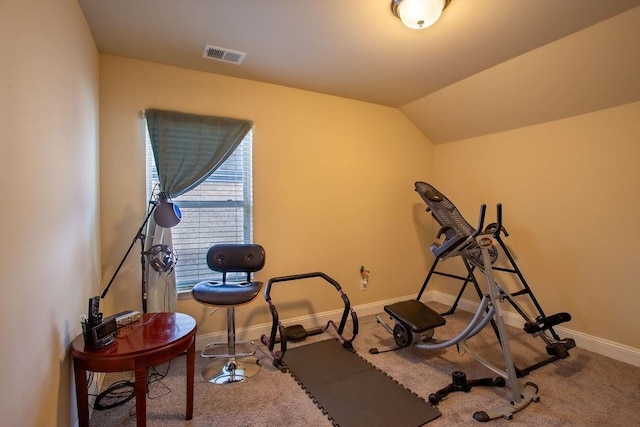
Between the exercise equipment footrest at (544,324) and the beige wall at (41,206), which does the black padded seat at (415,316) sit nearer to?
the exercise equipment footrest at (544,324)

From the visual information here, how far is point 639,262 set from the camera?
2.53m

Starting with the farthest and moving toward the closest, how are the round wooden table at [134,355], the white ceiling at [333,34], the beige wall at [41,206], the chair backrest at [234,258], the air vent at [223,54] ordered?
the chair backrest at [234,258], the air vent at [223,54], the white ceiling at [333,34], the round wooden table at [134,355], the beige wall at [41,206]

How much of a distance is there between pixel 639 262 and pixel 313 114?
123 inches

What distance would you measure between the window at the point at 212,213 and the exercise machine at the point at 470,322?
165 centimetres

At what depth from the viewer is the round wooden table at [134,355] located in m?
1.52

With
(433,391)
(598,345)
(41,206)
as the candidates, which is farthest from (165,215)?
(598,345)

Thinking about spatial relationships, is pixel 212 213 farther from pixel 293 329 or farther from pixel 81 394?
pixel 81 394

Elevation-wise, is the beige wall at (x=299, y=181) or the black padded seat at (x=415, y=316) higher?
the beige wall at (x=299, y=181)

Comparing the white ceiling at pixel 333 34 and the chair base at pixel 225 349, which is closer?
the white ceiling at pixel 333 34

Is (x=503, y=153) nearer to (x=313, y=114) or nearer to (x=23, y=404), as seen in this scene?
(x=313, y=114)

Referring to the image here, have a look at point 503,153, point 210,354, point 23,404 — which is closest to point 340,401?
point 210,354

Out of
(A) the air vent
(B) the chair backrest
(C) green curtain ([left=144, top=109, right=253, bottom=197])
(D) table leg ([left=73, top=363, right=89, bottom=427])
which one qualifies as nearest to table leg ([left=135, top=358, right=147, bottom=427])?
(D) table leg ([left=73, top=363, right=89, bottom=427])

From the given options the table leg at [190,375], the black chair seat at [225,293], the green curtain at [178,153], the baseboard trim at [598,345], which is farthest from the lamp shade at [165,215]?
the baseboard trim at [598,345]

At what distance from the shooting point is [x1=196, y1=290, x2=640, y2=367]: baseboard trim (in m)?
2.62
